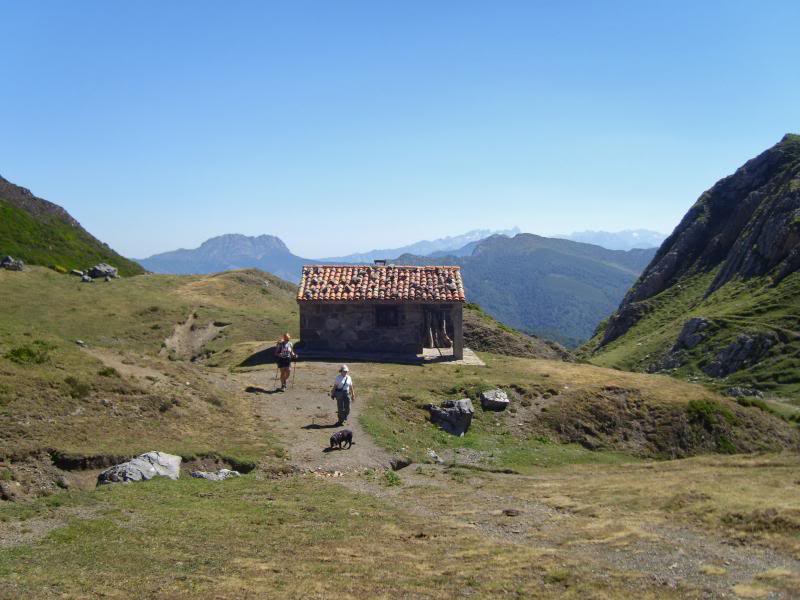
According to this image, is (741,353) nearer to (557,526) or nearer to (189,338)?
(189,338)

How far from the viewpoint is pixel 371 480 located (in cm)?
2122

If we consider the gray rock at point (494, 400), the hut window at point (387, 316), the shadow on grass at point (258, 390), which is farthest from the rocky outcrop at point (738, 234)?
the shadow on grass at point (258, 390)

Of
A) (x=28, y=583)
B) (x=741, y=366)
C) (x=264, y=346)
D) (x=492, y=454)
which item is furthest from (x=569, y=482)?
(x=741, y=366)

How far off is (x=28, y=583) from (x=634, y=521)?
1306 cm

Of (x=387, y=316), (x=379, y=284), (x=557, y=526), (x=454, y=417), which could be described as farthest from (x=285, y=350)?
(x=557, y=526)

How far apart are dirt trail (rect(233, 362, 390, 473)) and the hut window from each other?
19.4ft

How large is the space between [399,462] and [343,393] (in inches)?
165

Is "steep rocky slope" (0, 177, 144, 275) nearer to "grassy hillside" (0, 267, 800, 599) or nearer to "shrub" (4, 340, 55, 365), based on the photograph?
"grassy hillside" (0, 267, 800, 599)

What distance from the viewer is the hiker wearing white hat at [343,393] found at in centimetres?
2661

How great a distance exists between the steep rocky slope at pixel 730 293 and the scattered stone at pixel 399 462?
4837cm

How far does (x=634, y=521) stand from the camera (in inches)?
637

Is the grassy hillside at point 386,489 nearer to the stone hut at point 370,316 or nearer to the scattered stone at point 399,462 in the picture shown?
the scattered stone at point 399,462

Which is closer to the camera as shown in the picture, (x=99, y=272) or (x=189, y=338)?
(x=189, y=338)

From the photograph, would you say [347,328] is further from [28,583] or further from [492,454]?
[28,583]
